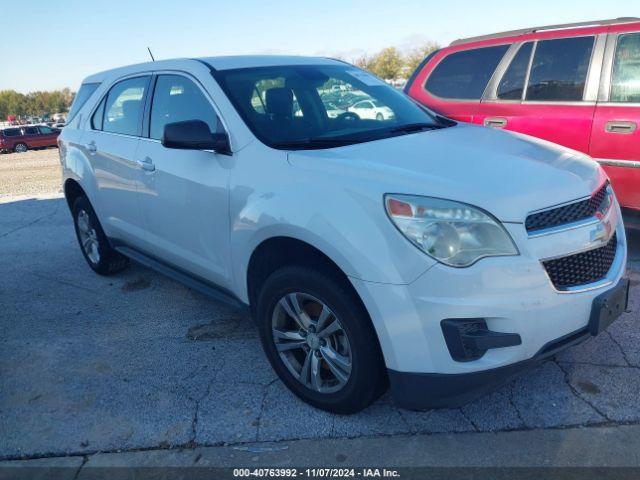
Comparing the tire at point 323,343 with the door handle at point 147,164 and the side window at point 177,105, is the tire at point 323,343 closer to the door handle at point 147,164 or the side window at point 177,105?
the side window at point 177,105

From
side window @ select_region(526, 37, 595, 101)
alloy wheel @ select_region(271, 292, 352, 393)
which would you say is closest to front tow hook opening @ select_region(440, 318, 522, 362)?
alloy wheel @ select_region(271, 292, 352, 393)

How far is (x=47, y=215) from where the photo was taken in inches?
324

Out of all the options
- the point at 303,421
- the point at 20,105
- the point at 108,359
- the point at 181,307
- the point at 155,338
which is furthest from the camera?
the point at 20,105

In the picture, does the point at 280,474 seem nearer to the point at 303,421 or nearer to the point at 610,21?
the point at 303,421

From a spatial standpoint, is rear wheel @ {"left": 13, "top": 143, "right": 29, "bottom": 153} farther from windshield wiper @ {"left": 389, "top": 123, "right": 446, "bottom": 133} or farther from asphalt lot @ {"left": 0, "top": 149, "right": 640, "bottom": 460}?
windshield wiper @ {"left": 389, "top": 123, "right": 446, "bottom": 133}

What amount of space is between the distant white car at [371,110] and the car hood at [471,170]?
50cm

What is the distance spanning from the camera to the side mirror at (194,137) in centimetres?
Answer: 289

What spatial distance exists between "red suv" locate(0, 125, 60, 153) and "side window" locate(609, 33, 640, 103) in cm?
2965

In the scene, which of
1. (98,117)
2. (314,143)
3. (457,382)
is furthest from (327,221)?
(98,117)

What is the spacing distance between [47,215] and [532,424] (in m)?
7.73

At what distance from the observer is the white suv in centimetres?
215

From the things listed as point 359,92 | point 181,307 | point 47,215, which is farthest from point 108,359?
point 47,215

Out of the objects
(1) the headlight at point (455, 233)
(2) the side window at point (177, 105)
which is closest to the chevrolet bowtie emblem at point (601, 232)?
(1) the headlight at point (455, 233)

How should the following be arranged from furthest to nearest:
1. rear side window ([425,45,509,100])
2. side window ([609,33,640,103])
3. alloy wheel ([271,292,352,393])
A: rear side window ([425,45,509,100]) < side window ([609,33,640,103]) < alloy wheel ([271,292,352,393])
